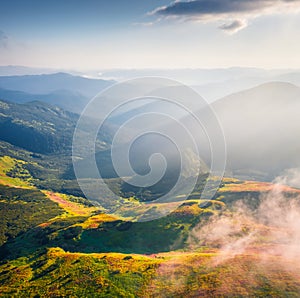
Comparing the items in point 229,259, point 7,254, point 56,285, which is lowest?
point 7,254

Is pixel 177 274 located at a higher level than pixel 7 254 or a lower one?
higher

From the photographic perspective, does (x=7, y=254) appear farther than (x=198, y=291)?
Yes

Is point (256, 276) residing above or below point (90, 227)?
above

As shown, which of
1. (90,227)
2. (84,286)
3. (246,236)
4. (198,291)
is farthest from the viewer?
(90,227)

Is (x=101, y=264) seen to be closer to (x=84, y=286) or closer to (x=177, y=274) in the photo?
(x=84, y=286)

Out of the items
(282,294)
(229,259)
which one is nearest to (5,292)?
(229,259)

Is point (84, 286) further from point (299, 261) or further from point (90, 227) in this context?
point (299, 261)

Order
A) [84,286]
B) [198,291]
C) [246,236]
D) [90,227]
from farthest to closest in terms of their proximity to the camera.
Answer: [90,227], [246,236], [84,286], [198,291]

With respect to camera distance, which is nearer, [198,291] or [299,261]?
[198,291]

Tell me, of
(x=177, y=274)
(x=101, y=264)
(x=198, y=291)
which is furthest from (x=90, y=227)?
(x=198, y=291)
